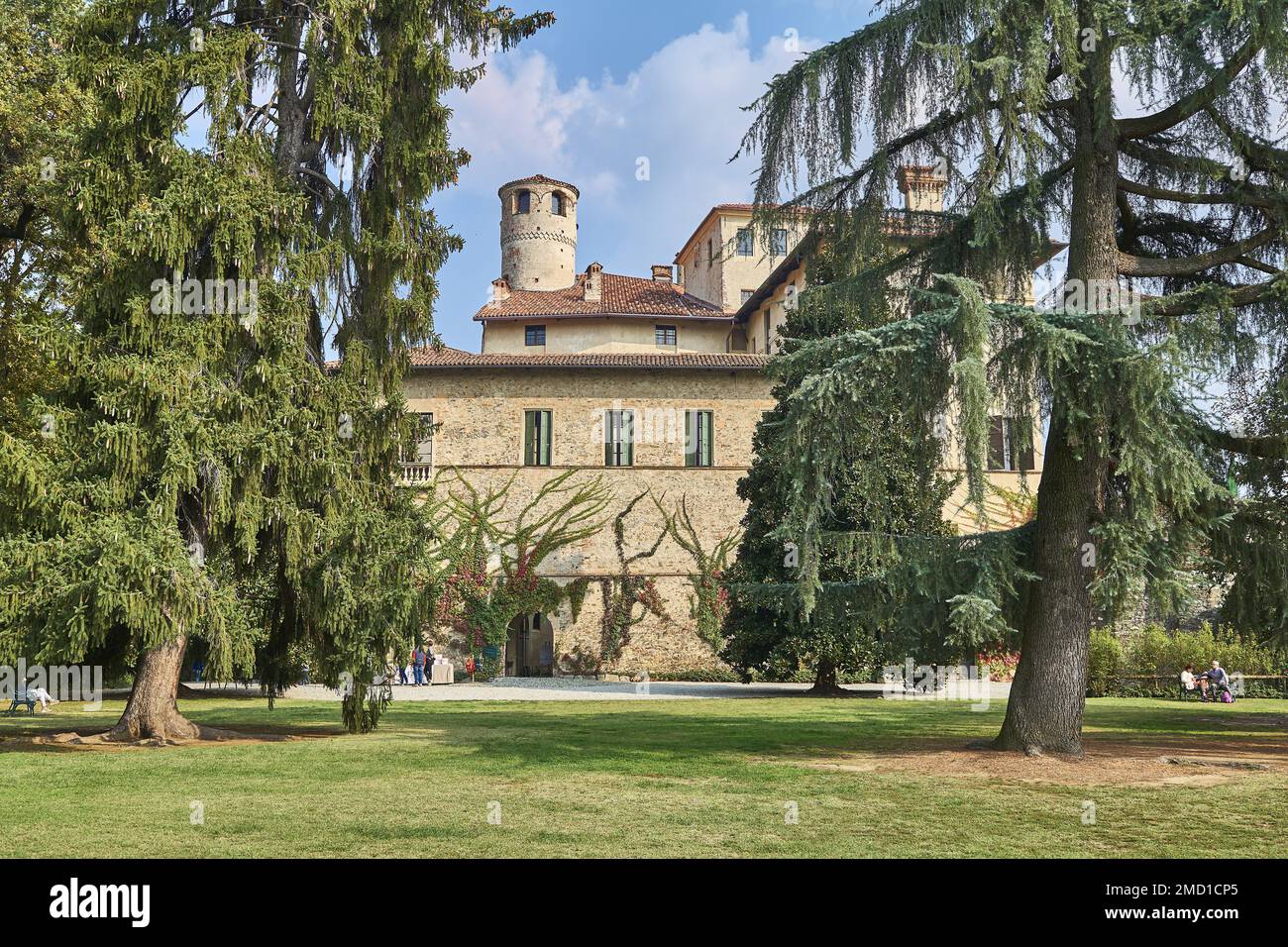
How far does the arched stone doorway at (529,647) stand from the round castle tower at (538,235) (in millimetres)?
17452

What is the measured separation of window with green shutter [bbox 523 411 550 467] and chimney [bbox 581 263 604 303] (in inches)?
355

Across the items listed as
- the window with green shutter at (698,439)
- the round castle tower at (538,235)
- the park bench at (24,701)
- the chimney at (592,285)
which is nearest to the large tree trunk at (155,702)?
the park bench at (24,701)

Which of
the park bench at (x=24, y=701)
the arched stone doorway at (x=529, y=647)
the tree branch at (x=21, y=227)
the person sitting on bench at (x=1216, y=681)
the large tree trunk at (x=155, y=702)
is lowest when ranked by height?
the arched stone doorway at (x=529, y=647)

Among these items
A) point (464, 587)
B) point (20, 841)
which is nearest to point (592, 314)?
point (464, 587)

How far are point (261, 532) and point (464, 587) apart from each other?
18754mm

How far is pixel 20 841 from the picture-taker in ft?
19.7

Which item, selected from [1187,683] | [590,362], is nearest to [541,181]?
[590,362]

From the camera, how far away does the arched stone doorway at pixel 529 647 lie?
36.0 m

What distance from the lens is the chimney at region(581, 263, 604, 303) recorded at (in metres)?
40.4

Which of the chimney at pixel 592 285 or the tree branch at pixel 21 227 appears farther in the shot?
the chimney at pixel 592 285

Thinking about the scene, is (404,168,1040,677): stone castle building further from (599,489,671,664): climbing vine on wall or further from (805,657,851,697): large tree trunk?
(805,657,851,697): large tree trunk

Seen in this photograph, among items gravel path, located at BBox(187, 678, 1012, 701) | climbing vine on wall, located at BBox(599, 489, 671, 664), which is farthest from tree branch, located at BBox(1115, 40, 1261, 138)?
climbing vine on wall, located at BBox(599, 489, 671, 664)

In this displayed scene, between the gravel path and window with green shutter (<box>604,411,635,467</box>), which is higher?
window with green shutter (<box>604,411,635,467</box>)

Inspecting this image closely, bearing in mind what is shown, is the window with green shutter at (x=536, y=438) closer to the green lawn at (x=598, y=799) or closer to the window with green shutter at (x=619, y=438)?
the window with green shutter at (x=619, y=438)
